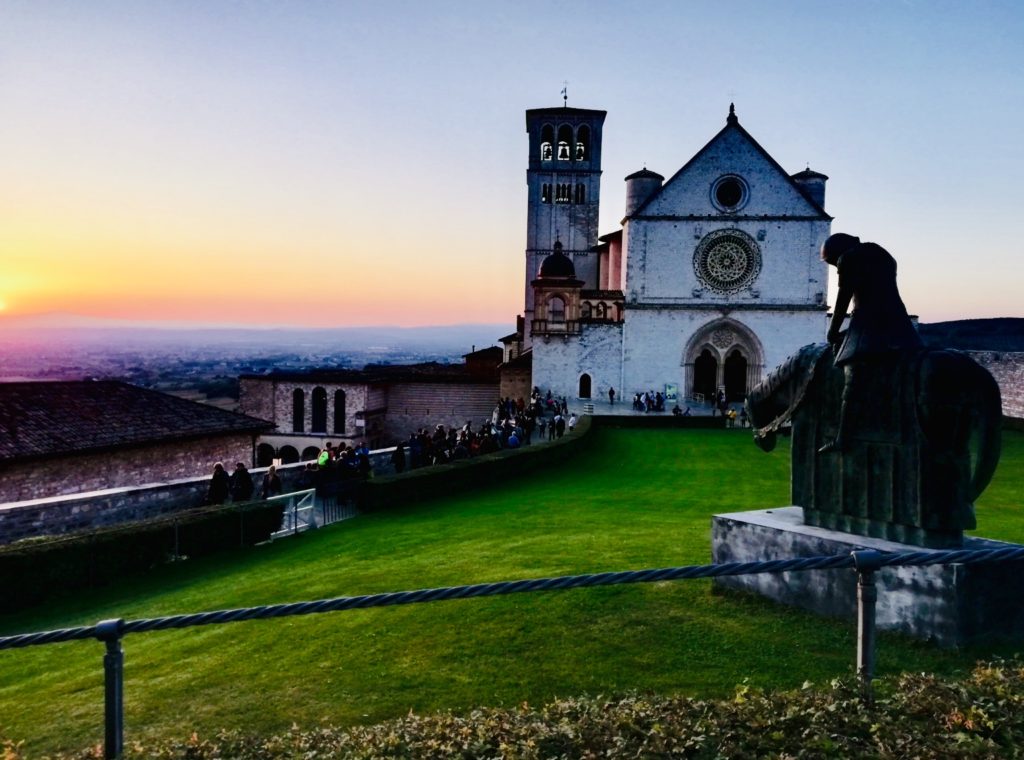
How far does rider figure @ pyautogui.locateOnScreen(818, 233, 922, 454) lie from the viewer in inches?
260

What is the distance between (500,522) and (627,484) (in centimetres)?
643

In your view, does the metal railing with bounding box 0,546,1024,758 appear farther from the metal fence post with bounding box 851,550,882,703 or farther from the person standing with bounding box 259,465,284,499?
the person standing with bounding box 259,465,284,499

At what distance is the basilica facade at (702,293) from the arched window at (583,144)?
13859 mm

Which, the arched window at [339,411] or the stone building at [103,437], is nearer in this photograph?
the stone building at [103,437]

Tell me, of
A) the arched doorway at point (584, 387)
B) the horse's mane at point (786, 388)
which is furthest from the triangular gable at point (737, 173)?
the horse's mane at point (786, 388)

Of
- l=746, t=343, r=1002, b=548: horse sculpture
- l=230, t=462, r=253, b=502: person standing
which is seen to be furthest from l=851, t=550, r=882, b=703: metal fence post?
l=230, t=462, r=253, b=502: person standing

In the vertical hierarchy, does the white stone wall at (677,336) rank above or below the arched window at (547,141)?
below

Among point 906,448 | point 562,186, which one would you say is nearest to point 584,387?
point 562,186

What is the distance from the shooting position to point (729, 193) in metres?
42.7

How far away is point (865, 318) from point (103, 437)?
19839mm

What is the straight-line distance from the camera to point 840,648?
593 cm

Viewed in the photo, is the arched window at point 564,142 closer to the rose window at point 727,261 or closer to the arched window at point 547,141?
the arched window at point 547,141

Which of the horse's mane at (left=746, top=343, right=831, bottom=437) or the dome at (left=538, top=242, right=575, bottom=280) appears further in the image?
the dome at (left=538, top=242, right=575, bottom=280)

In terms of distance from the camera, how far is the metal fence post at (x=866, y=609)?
11.7ft
